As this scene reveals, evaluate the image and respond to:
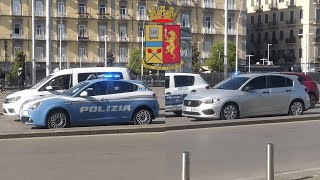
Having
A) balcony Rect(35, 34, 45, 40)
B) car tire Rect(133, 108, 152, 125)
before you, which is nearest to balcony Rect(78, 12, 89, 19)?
car tire Rect(133, 108, 152, 125)

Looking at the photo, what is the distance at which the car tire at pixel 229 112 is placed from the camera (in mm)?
9403

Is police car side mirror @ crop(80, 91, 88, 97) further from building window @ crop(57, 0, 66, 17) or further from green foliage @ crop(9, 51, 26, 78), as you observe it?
building window @ crop(57, 0, 66, 17)

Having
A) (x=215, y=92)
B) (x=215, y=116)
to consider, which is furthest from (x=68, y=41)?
(x=215, y=92)

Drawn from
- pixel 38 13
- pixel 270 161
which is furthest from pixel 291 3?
pixel 38 13

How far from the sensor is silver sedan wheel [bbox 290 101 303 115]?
9633 mm

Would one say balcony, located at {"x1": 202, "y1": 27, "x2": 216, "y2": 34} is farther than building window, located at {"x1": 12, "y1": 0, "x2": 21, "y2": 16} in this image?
No

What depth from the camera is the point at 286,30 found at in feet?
31.1

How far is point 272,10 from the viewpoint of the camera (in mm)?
9703

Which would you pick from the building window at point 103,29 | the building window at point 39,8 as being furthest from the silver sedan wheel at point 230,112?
the building window at point 39,8

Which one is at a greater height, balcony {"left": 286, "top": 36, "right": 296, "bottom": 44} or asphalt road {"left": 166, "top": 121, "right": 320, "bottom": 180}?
balcony {"left": 286, "top": 36, "right": 296, "bottom": 44}

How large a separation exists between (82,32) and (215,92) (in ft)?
15.6

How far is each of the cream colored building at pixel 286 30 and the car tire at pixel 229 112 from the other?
98 centimetres

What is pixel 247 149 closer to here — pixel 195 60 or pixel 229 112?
pixel 229 112

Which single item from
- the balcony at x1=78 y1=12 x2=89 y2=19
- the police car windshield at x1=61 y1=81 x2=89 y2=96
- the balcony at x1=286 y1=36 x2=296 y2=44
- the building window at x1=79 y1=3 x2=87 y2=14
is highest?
the building window at x1=79 y1=3 x2=87 y2=14
